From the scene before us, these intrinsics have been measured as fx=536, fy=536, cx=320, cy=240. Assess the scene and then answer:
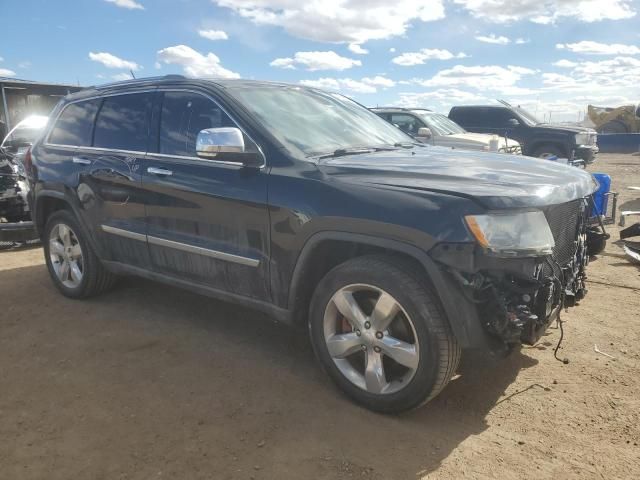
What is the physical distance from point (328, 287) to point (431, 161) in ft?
3.39

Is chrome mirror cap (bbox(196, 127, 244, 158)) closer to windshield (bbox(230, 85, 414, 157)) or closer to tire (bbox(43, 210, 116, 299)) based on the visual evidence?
windshield (bbox(230, 85, 414, 157))

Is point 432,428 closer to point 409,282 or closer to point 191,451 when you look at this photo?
point 409,282

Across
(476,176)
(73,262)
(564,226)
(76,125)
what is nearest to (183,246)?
(73,262)

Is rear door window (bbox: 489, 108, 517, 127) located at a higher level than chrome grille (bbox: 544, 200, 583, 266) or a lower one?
higher

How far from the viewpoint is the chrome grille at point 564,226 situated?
2.88m

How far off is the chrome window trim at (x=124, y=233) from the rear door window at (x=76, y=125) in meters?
0.78

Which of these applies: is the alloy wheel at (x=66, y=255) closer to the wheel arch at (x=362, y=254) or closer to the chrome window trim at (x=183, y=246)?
the chrome window trim at (x=183, y=246)

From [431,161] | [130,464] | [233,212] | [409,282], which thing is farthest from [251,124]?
[130,464]

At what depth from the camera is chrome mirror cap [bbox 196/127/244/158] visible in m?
3.15

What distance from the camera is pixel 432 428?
112 inches

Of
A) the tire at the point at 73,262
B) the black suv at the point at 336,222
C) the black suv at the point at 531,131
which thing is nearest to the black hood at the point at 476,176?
the black suv at the point at 336,222

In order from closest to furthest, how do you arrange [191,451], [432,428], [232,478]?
[232,478], [191,451], [432,428]

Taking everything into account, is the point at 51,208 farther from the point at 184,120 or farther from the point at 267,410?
the point at 267,410

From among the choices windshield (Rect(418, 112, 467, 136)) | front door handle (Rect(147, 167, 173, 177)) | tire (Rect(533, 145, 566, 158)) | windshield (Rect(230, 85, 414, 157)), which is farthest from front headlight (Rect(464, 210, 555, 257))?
tire (Rect(533, 145, 566, 158))
